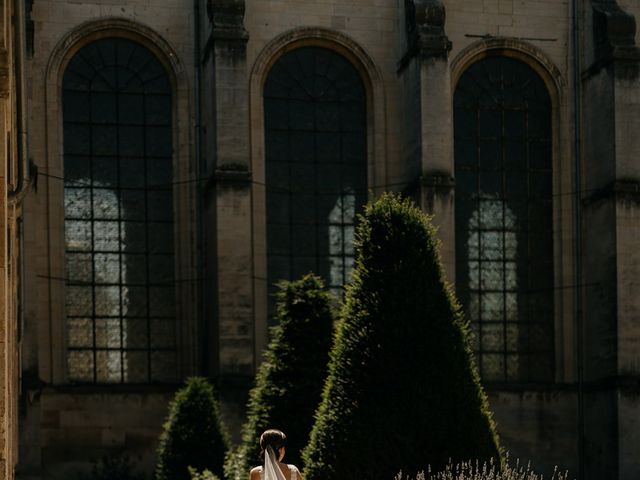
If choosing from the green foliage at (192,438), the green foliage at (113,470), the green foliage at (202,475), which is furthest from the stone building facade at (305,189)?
the green foliage at (202,475)

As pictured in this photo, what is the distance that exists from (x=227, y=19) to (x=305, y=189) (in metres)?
4.18

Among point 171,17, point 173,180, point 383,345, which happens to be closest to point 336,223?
point 173,180

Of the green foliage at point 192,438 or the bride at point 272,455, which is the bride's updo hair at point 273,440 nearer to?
the bride at point 272,455

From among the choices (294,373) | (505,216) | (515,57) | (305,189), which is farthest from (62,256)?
(515,57)

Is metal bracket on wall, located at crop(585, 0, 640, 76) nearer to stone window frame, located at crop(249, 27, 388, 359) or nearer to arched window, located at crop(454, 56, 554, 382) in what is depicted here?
arched window, located at crop(454, 56, 554, 382)

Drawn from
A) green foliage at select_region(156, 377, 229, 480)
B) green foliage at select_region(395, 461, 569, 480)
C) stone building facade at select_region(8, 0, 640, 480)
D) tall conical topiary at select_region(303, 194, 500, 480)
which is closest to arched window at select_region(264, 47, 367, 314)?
stone building facade at select_region(8, 0, 640, 480)

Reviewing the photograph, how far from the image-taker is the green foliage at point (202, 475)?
842 inches

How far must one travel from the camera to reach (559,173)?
32.1 meters

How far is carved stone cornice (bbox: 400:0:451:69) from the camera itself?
29.6 meters

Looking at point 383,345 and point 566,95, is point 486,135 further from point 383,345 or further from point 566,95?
point 383,345

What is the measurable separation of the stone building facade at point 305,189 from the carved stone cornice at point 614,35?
58 millimetres

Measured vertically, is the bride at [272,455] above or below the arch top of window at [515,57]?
below

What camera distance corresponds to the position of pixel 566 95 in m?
32.0

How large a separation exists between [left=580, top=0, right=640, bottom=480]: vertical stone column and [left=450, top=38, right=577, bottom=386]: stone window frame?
495 millimetres
